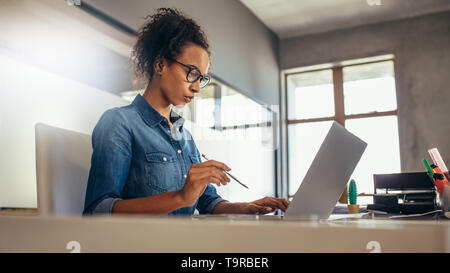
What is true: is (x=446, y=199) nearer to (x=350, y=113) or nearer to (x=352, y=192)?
(x=352, y=192)

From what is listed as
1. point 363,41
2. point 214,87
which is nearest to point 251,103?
point 214,87

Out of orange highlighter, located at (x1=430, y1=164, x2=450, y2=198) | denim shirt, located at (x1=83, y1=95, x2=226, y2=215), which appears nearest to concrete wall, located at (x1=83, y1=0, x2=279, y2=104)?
denim shirt, located at (x1=83, y1=95, x2=226, y2=215)

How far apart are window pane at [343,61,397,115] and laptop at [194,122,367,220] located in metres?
3.83

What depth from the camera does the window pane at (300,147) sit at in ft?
15.7

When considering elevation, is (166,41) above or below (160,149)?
above

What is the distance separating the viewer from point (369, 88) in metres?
4.63

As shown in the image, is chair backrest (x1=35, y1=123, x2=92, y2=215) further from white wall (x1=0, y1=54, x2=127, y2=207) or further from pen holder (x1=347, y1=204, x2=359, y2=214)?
pen holder (x1=347, y1=204, x2=359, y2=214)

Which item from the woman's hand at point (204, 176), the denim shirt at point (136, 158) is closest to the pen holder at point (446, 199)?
the woman's hand at point (204, 176)

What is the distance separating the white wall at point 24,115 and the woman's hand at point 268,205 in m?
0.90

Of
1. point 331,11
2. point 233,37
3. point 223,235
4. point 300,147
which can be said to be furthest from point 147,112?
point 300,147

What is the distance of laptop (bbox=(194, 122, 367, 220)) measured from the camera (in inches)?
31.6

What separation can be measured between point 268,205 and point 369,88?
12.6 ft

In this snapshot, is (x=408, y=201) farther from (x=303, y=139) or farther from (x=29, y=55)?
(x=303, y=139)
